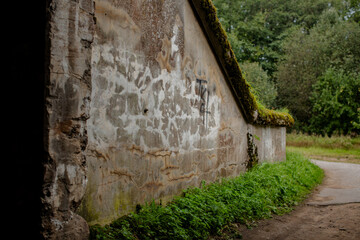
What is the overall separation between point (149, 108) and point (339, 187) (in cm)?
557

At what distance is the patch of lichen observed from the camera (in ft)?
16.8

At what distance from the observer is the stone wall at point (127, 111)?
7.93ft

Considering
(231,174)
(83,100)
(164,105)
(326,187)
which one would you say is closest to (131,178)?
(164,105)

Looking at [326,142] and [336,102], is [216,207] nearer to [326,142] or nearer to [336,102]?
[326,142]

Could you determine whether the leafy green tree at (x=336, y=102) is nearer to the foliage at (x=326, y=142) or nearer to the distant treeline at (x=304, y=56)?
the distant treeline at (x=304, y=56)

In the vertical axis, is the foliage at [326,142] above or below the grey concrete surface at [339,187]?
above

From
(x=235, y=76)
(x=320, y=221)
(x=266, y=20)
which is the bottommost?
(x=320, y=221)

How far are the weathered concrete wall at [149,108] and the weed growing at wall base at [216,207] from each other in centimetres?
22

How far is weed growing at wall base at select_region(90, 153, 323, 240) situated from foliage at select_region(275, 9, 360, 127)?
60.7 feet

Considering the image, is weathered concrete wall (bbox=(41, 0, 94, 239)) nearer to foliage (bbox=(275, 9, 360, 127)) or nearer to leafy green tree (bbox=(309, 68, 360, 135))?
leafy green tree (bbox=(309, 68, 360, 135))

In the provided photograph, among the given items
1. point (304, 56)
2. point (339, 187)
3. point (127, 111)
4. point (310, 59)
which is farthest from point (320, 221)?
point (304, 56)

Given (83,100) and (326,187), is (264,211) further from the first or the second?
(83,100)

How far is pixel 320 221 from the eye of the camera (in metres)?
4.75

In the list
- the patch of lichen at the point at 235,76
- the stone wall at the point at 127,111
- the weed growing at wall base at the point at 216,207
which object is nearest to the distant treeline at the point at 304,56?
the patch of lichen at the point at 235,76
